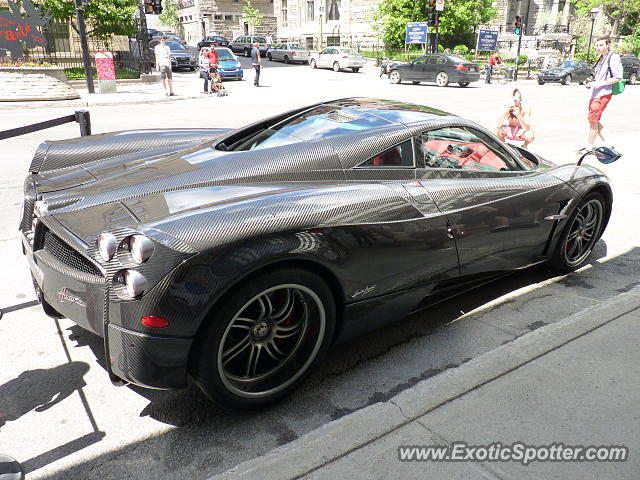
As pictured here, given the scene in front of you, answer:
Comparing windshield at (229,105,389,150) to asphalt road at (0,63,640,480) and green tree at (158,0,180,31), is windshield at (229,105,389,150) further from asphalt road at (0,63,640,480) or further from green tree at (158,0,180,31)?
green tree at (158,0,180,31)

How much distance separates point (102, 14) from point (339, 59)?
689 inches

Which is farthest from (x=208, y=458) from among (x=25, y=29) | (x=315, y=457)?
(x=25, y=29)

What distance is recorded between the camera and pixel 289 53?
144 feet

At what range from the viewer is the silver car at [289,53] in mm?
43375

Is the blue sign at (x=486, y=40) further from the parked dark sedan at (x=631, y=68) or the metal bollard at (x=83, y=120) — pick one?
the metal bollard at (x=83, y=120)

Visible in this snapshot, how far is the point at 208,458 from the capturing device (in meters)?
2.38

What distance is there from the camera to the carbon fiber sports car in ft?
7.55

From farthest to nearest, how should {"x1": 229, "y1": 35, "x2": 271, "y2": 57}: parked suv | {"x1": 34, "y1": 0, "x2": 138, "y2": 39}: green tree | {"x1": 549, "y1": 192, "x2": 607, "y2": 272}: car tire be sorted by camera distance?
{"x1": 229, "y1": 35, "x2": 271, "y2": 57}: parked suv → {"x1": 34, "y1": 0, "x2": 138, "y2": 39}: green tree → {"x1": 549, "y1": 192, "x2": 607, "y2": 272}: car tire

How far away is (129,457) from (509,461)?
1622 mm

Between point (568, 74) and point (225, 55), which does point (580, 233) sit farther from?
point (568, 74)

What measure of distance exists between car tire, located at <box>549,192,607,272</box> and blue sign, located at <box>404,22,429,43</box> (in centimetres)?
3549

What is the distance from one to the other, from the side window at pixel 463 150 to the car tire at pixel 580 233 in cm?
69

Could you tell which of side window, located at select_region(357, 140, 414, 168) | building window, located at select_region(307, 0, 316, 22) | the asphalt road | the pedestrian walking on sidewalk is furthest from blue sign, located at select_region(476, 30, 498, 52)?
side window, located at select_region(357, 140, 414, 168)

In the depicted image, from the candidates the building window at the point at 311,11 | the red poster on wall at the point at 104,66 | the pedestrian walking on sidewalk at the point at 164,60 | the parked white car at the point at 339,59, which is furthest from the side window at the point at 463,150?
the building window at the point at 311,11
